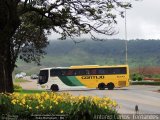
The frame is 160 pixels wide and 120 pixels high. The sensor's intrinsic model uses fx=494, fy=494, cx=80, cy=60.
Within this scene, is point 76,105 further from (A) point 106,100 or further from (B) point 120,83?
(B) point 120,83

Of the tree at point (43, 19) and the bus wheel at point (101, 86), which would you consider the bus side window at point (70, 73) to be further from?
the tree at point (43, 19)

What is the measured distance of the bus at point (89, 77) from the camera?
5725 cm

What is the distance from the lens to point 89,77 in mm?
57406

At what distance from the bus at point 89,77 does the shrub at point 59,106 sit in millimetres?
43700

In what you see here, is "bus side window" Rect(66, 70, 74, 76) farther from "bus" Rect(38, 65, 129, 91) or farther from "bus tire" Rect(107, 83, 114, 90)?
"bus tire" Rect(107, 83, 114, 90)

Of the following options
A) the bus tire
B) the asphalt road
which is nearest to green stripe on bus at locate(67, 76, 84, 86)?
the bus tire

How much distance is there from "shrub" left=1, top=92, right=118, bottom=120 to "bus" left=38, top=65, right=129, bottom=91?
4370 cm

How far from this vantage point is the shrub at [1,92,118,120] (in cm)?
1147

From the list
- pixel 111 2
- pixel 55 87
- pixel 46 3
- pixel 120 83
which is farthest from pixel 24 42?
pixel 111 2

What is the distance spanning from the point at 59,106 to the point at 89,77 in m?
45.0

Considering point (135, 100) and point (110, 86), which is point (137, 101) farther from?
point (110, 86)

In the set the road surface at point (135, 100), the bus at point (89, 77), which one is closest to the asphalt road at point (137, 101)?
the road surface at point (135, 100)

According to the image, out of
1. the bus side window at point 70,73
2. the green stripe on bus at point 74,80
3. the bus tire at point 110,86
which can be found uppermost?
the bus side window at point 70,73

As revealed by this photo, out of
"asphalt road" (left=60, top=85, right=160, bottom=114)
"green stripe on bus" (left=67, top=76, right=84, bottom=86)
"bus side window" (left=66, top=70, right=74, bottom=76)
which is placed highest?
"bus side window" (left=66, top=70, right=74, bottom=76)
